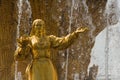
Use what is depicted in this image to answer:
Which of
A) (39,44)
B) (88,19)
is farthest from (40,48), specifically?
(88,19)

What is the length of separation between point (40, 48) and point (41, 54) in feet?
0.33

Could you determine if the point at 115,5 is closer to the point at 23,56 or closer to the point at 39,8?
the point at 39,8

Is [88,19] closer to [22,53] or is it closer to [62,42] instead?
[62,42]

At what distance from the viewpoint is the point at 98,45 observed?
15.7 meters

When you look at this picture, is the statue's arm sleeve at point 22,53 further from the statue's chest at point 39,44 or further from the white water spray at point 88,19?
the white water spray at point 88,19

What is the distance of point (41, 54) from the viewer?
32.7ft

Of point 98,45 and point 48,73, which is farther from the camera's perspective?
point 98,45

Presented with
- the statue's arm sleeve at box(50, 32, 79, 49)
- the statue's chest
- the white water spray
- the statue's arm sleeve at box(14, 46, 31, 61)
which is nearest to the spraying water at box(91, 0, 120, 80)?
the white water spray

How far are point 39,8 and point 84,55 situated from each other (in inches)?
66.0

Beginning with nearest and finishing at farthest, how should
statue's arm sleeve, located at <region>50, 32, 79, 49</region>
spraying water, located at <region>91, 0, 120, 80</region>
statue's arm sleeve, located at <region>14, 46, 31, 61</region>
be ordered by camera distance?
statue's arm sleeve, located at <region>14, 46, 31, 61</region>
statue's arm sleeve, located at <region>50, 32, 79, 49</region>
spraying water, located at <region>91, 0, 120, 80</region>

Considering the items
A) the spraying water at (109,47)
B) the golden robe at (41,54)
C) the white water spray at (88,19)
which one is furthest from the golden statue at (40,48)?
the white water spray at (88,19)

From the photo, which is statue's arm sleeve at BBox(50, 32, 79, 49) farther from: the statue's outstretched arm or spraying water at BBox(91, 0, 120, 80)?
spraying water at BBox(91, 0, 120, 80)

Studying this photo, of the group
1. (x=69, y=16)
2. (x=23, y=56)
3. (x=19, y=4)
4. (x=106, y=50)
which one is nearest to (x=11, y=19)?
(x=19, y=4)

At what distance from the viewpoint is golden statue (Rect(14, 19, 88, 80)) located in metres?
9.90
